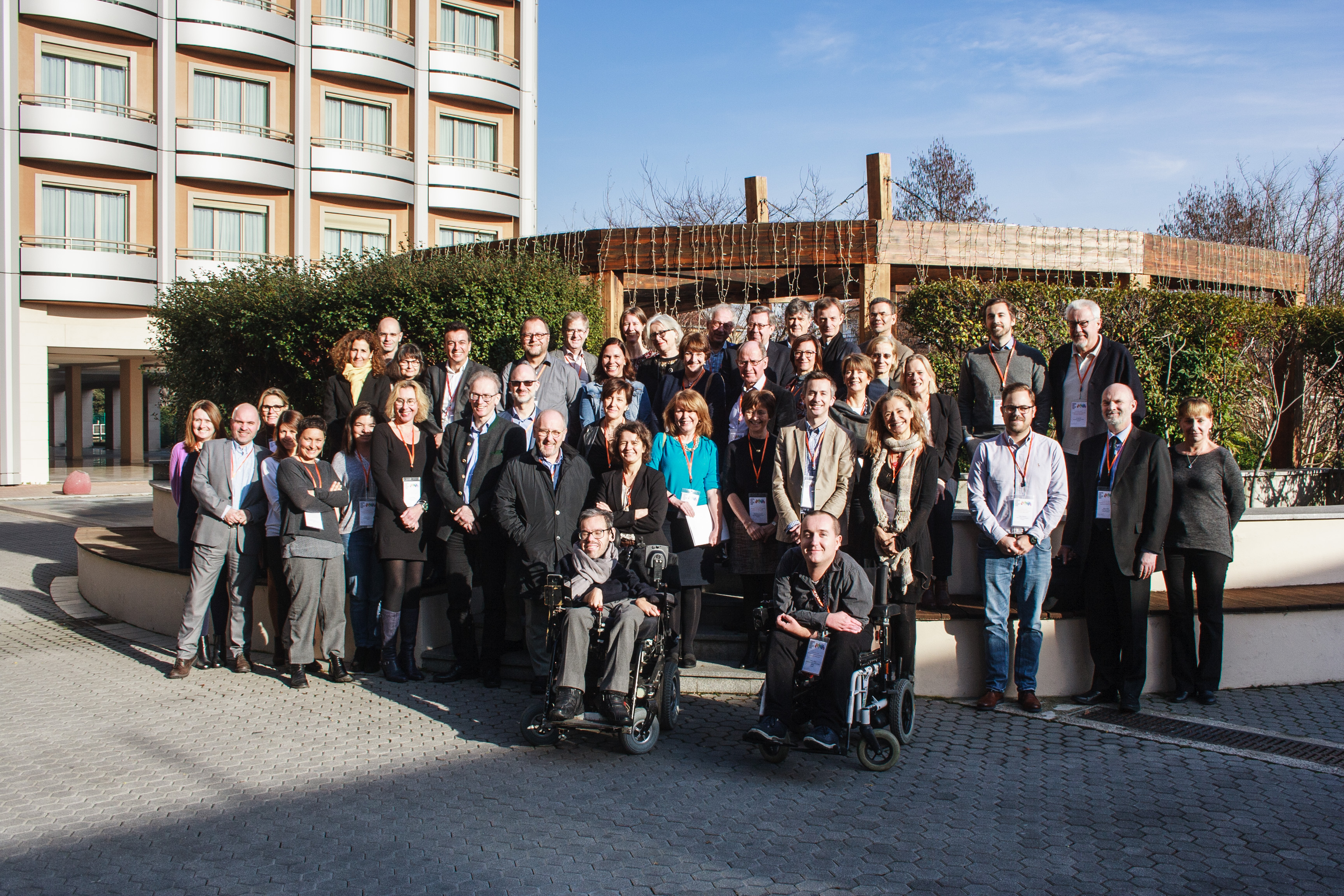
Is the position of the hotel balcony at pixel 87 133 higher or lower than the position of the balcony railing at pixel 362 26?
lower

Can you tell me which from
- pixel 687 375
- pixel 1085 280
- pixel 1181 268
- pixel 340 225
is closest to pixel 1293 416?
pixel 1181 268

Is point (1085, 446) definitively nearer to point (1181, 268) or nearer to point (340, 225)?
point (1181, 268)

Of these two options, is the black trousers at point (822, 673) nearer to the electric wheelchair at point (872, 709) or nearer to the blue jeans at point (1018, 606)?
the electric wheelchair at point (872, 709)

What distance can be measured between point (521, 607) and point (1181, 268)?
7.41 m

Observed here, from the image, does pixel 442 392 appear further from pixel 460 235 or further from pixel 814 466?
pixel 460 235

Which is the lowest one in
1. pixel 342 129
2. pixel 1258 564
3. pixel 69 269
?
pixel 1258 564

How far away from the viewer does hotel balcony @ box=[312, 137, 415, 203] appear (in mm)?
28328

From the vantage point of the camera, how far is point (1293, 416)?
9594 mm

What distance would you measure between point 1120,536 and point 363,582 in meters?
4.92

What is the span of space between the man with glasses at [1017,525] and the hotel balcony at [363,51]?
27193 millimetres

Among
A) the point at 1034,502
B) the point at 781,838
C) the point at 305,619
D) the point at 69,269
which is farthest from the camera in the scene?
the point at 69,269

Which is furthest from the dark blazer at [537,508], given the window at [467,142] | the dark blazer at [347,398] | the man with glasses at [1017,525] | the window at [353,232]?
the window at [467,142]

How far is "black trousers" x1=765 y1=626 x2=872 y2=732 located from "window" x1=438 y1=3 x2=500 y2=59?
3003 cm

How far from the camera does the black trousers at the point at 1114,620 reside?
6.02 metres
